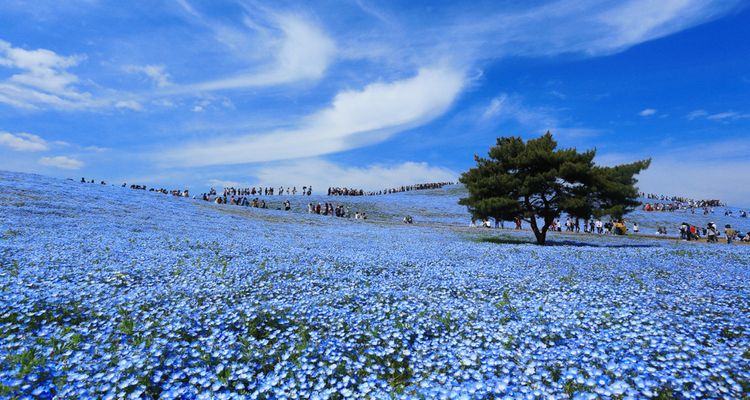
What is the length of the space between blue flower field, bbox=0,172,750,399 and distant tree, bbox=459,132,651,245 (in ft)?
39.7

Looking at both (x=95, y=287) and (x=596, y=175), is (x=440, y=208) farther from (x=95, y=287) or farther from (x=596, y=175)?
(x=95, y=287)

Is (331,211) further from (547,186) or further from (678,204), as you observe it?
(678,204)

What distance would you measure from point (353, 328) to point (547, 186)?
2196cm

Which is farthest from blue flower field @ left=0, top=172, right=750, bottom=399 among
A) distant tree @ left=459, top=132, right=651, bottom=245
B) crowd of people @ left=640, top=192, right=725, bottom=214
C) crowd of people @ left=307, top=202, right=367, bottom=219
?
crowd of people @ left=640, top=192, right=725, bottom=214

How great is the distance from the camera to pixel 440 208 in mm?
56469

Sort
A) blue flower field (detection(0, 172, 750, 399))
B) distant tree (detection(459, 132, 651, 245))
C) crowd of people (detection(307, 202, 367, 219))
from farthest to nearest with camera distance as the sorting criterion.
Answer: crowd of people (detection(307, 202, 367, 219)), distant tree (detection(459, 132, 651, 245)), blue flower field (detection(0, 172, 750, 399))

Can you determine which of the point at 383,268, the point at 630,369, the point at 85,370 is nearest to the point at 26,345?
the point at 85,370

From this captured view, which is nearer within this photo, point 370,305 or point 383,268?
point 370,305

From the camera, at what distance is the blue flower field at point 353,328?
4.52m

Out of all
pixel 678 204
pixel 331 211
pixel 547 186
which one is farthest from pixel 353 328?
pixel 678 204

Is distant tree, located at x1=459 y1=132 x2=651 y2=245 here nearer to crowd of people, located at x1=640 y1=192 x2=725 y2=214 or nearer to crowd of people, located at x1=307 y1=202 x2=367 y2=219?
crowd of people, located at x1=307 y1=202 x2=367 y2=219

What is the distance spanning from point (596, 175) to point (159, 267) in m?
24.2

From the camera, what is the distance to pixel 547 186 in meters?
25.2

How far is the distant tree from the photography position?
2456cm
